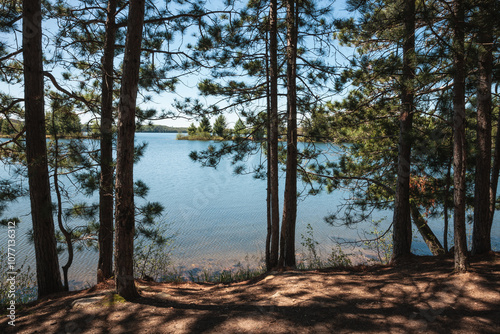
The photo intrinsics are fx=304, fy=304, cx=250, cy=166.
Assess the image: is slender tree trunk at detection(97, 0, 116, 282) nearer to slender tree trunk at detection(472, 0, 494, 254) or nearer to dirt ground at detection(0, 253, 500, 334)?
dirt ground at detection(0, 253, 500, 334)

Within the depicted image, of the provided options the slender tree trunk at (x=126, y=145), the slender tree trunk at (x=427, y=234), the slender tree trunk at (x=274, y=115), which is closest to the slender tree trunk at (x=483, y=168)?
the slender tree trunk at (x=427, y=234)

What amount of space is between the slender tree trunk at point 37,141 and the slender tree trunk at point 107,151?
697 millimetres

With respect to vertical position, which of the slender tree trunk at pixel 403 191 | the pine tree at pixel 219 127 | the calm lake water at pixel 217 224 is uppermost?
→ the pine tree at pixel 219 127

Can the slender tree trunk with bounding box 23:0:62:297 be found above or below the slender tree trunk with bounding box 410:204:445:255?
above

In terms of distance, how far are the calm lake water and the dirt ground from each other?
2.28 m

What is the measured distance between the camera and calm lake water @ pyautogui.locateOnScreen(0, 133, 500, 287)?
757 centimetres

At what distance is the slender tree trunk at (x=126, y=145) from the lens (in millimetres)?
3363

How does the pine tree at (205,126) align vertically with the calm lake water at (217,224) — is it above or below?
above

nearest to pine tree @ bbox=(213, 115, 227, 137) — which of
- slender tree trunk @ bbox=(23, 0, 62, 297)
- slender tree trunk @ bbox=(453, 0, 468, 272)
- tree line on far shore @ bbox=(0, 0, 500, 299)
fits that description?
tree line on far shore @ bbox=(0, 0, 500, 299)

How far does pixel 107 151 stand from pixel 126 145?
5.49 ft

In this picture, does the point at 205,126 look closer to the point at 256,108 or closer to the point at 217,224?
the point at 256,108

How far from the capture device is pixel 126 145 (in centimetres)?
338

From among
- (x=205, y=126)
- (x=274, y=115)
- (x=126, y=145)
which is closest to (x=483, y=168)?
(x=274, y=115)

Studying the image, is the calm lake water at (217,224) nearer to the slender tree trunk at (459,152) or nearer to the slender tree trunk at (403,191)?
the slender tree trunk at (403,191)
